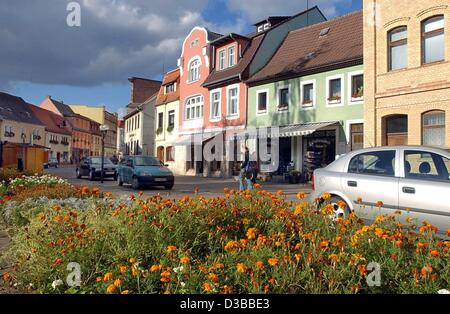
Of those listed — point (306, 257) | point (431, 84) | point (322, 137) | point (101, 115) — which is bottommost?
point (306, 257)

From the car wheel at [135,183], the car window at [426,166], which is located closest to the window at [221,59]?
the car wheel at [135,183]

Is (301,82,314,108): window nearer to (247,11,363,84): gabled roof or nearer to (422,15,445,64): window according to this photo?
(247,11,363,84): gabled roof

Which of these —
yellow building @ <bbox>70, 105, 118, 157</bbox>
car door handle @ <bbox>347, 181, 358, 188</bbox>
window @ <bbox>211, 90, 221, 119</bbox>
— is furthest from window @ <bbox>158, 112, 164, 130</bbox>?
yellow building @ <bbox>70, 105, 118, 157</bbox>

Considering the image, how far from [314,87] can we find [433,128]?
24.6 ft

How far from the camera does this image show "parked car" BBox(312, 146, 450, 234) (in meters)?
5.78

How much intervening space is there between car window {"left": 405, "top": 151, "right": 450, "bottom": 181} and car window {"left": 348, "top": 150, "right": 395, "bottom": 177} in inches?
10.2

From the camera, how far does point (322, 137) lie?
20406 millimetres

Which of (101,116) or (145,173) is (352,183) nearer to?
(145,173)

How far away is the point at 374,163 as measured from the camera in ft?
22.2

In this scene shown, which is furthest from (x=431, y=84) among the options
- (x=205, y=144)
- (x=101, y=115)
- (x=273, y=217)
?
(x=101, y=115)

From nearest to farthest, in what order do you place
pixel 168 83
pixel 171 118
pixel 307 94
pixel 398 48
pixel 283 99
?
pixel 398 48 → pixel 307 94 → pixel 283 99 → pixel 171 118 → pixel 168 83

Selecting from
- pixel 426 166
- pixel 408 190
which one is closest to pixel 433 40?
pixel 426 166

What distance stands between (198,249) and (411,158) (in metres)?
4.44
